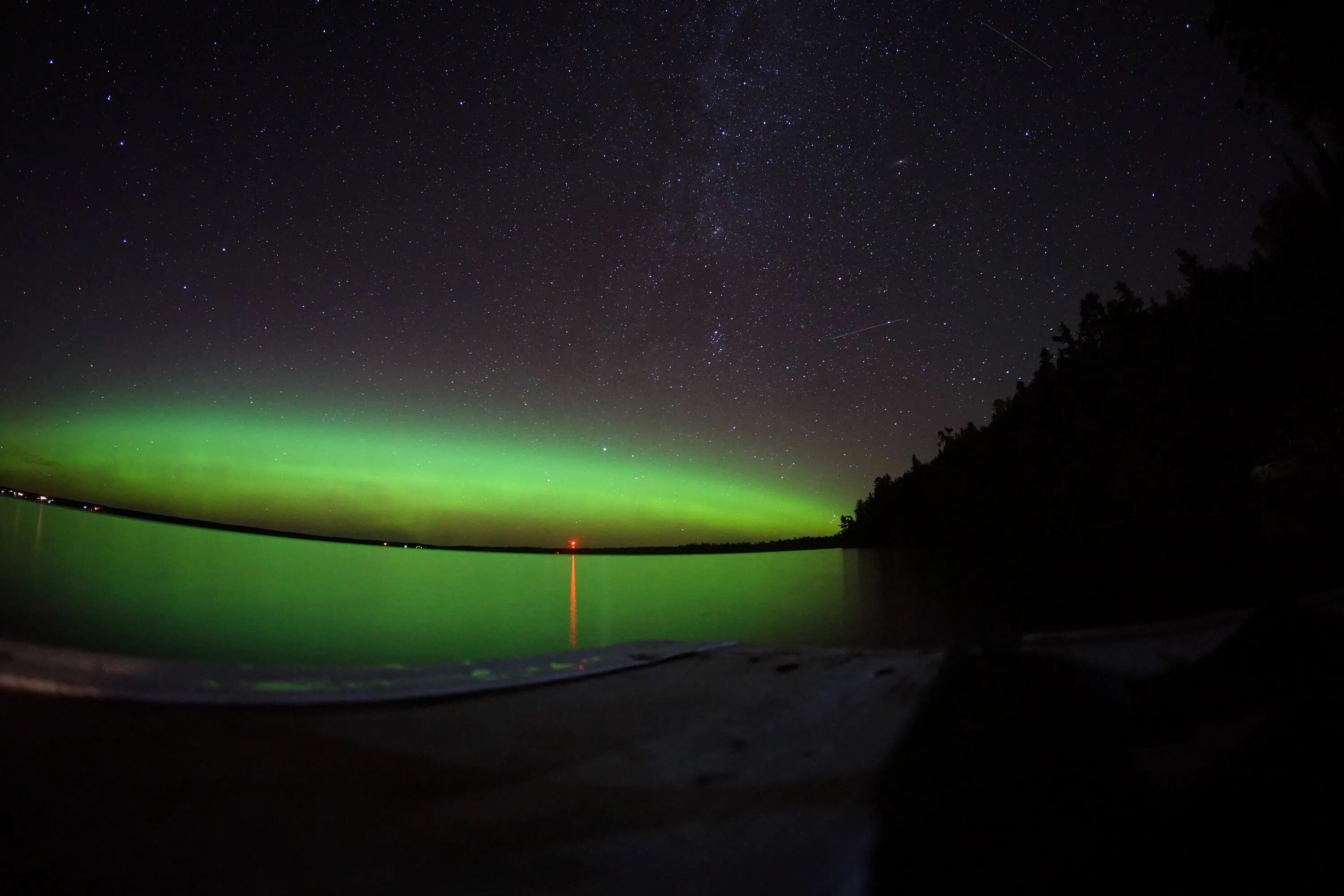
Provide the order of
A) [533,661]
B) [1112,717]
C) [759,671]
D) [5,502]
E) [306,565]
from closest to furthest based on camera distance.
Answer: [1112,717] → [759,671] → [533,661] → [306,565] → [5,502]

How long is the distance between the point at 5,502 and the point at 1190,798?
13595cm

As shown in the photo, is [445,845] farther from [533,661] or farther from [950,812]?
[533,661]

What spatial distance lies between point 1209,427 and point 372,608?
35.2 m

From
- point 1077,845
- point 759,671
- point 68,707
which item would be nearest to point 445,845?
point 1077,845

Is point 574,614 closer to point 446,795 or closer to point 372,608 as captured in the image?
point 372,608

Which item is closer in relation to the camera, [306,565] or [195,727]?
[195,727]

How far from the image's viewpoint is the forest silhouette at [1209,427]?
34.2ft

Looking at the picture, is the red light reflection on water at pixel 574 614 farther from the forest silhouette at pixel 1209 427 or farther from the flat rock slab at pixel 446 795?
the forest silhouette at pixel 1209 427

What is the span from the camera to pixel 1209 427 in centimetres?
2627

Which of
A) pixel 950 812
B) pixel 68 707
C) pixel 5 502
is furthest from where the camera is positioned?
pixel 5 502

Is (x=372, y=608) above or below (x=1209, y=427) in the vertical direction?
below

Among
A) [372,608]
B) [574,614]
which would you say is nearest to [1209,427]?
→ [574,614]

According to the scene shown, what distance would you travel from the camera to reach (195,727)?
174cm

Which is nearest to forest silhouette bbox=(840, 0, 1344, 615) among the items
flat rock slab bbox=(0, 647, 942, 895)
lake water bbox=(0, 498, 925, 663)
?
A: lake water bbox=(0, 498, 925, 663)
